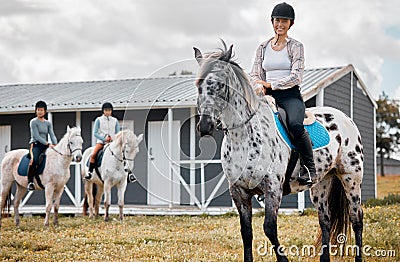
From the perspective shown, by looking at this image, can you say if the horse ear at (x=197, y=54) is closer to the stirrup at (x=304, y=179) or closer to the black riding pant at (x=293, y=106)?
the black riding pant at (x=293, y=106)

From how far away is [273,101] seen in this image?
6.57 metres

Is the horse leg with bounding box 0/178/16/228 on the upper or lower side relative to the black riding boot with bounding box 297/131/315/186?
lower

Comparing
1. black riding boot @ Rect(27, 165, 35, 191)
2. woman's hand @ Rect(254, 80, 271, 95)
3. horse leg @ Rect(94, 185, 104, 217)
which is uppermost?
woman's hand @ Rect(254, 80, 271, 95)

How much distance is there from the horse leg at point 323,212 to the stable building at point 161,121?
648 cm

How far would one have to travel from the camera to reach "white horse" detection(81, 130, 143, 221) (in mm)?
12273

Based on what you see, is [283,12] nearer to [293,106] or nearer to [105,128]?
[293,106]

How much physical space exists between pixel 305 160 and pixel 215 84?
1501 mm

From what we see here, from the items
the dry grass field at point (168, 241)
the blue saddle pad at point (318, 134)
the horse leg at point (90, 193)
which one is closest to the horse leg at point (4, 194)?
the dry grass field at point (168, 241)

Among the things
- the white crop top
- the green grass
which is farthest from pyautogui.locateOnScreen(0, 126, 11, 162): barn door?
the white crop top

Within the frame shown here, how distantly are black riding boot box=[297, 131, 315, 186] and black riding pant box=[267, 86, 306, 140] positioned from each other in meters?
0.09

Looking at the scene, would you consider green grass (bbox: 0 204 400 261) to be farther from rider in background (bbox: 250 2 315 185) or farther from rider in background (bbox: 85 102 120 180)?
rider in background (bbox: 85 102 120 180)

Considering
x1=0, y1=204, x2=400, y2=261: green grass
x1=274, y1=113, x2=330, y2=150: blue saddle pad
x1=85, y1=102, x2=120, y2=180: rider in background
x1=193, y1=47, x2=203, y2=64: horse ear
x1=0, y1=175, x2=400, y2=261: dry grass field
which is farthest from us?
x1=85, y1=102, x2=120, y2=180: rider in background

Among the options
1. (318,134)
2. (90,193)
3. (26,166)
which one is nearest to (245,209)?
(318,134)

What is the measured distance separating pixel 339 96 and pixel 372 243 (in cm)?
1029
